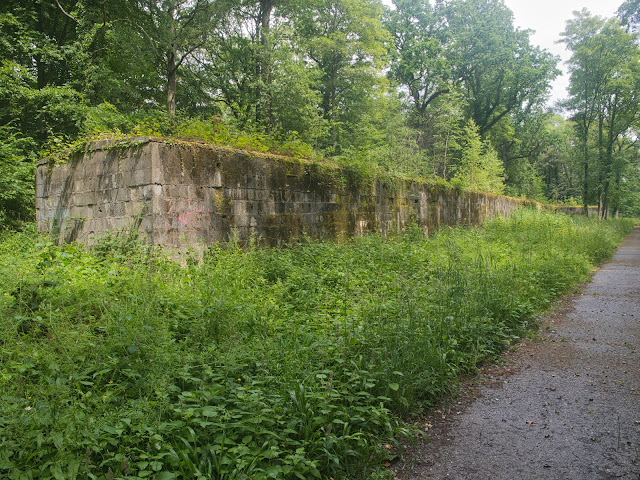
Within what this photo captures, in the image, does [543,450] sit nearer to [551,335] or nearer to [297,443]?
[297,443]

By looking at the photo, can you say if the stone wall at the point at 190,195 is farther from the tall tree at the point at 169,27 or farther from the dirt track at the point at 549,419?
the tall tree at the point at 169,27

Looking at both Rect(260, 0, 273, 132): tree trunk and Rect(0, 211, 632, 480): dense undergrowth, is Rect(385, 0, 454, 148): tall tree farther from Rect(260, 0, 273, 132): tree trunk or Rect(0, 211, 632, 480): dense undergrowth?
Rect(0, 211, 632, 480): dense undergrowth

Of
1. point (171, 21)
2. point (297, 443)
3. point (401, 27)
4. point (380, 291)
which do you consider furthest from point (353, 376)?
point (401, 27)

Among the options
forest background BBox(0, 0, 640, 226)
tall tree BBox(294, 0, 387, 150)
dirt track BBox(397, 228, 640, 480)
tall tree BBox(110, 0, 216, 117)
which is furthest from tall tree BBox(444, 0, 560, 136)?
dirt track BBox(397, 228, 640, 480)

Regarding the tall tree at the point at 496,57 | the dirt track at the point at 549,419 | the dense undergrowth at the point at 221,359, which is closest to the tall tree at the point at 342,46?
the tall tree at the point at 496,57

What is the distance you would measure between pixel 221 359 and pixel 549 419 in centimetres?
234

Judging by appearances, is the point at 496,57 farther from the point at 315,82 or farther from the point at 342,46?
the point at 315,82

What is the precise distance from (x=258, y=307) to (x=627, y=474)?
3130 mm

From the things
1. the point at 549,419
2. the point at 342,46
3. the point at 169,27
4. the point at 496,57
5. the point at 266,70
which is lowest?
the point at 549,419

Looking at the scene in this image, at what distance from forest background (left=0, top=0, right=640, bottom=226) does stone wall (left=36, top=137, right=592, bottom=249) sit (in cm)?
53

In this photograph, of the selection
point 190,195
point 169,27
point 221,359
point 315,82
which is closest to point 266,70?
point 315,82

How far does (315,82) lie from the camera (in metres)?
21.2

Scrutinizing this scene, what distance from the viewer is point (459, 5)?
108ft

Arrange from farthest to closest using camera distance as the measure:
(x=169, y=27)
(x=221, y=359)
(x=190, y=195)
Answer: (x=169, y=27), (x=190, y=195), (x=221, y=359)
